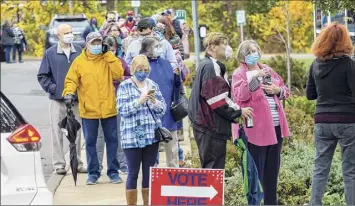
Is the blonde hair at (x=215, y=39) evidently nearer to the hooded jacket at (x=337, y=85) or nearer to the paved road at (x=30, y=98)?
the hooded jacket at (x=337, y=85)

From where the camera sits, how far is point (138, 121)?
9.00m

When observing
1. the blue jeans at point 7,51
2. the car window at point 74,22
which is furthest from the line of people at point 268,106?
the blue jeans at point 7,51

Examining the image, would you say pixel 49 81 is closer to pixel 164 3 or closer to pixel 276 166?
pixel 276 166

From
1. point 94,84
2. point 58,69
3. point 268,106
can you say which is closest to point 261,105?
point 268,106

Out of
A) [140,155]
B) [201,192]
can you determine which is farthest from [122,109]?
[201,192]

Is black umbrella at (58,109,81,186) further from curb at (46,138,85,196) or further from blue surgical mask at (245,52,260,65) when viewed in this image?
blue surgical mask at (245,52,260,65)

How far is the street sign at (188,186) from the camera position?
7121 millimetres

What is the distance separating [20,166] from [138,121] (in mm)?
2618

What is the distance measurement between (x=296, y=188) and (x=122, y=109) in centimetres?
210

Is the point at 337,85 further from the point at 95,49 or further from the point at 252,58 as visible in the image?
the point at 95,49

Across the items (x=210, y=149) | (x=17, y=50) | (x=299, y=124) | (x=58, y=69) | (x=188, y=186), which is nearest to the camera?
(x=188, y=186)

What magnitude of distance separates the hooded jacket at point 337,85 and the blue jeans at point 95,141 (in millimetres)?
2926

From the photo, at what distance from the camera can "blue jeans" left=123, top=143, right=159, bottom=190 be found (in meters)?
8.99

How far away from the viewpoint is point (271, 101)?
8852 mm
